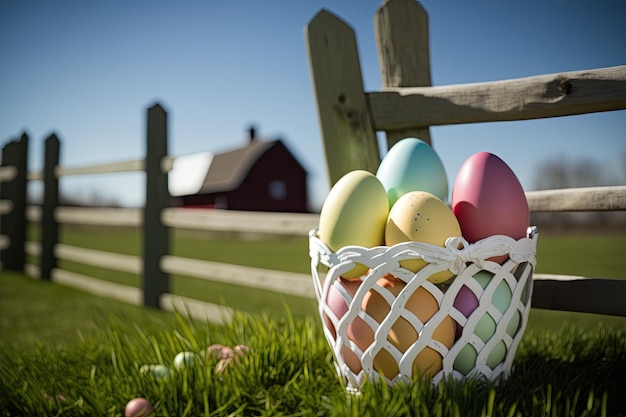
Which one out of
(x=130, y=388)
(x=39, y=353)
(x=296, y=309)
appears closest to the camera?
(x=130, y=388)

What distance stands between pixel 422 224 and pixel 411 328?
0.25 metres

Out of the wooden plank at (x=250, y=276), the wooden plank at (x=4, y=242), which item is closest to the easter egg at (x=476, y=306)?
the wooden plank at (x=250, y=276)

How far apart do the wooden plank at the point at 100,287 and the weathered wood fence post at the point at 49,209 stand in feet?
0.52

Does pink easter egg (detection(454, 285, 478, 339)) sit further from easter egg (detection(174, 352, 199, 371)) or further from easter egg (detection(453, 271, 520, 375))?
easter egg (detection(174, 352, 199, 371))

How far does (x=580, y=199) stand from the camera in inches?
64.9

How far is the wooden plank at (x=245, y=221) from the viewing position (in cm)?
273

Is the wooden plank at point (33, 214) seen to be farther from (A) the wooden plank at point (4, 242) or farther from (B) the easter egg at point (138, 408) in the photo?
(B) the easter egg at point (138, 408)

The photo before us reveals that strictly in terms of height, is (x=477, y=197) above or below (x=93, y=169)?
below

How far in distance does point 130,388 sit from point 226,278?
6.21ft

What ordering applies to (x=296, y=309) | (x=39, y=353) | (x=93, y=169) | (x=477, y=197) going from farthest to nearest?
(x=93, y=169) → (x=296, y=309) → (x=39, y=353) → (x=477, y=197)

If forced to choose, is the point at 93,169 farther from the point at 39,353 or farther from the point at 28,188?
the point at 39,353

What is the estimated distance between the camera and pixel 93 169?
4.94m

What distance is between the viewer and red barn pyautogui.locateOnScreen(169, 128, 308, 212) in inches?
758

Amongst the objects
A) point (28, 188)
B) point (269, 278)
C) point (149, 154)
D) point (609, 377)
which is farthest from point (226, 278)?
point (28, 188)
